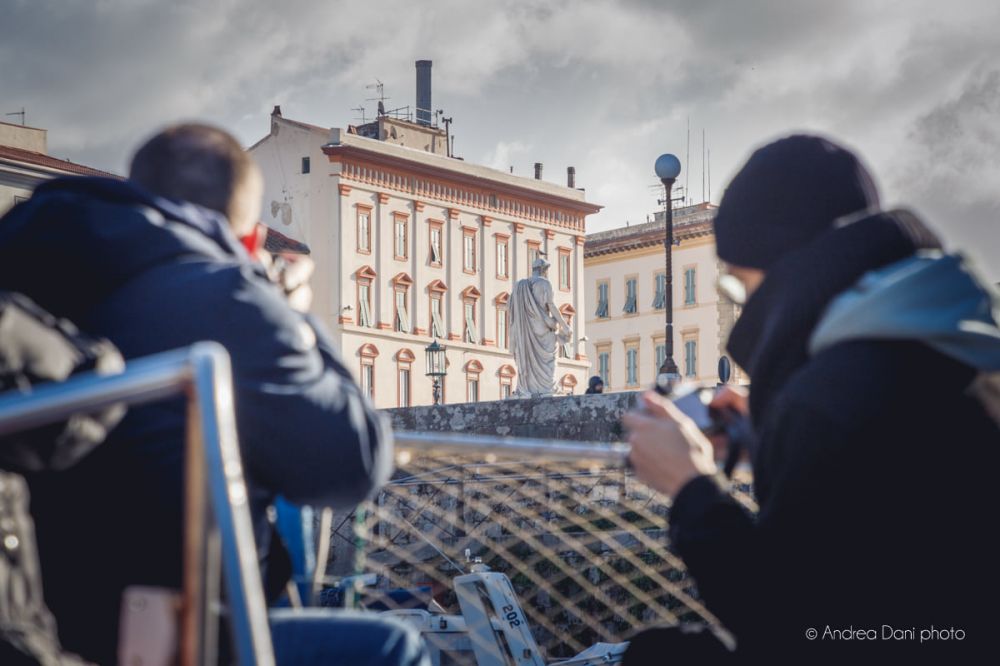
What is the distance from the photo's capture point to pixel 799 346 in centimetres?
264

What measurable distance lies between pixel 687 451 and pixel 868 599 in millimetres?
382

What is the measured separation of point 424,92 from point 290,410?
61903 millimetres

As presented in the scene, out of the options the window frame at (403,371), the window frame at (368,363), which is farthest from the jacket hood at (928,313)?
the window frame at (403,371)

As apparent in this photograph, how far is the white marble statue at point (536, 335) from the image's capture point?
27625 millimetres

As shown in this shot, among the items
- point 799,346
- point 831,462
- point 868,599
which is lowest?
point 868,599

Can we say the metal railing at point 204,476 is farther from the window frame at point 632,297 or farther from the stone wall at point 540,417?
the window frame at point 632,297

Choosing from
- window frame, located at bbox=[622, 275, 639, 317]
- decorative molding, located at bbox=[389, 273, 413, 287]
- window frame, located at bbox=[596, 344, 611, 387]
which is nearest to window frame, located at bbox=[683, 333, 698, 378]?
window frame, located at bbox=[622, 275, 639, 317]

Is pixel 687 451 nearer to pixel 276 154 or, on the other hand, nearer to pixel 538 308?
pixel 538 308

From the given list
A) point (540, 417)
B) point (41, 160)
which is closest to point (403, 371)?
point (41, 160)

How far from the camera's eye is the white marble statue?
27.6 metres

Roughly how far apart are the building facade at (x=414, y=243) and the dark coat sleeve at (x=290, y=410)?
163ft

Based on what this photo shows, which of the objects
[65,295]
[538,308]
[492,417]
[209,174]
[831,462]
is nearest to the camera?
[831,462]

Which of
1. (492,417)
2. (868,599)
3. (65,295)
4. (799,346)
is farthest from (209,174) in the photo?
(492,417)

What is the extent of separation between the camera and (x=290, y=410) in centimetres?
255
